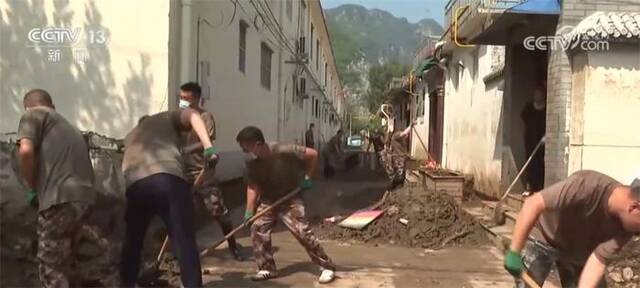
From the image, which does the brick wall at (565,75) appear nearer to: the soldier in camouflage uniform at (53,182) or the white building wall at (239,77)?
the white building wall at (239,77)

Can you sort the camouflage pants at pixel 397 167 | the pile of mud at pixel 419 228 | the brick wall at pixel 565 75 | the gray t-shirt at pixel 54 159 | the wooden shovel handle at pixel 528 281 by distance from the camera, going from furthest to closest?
the camouflage pants at pixel 397 167 < the pile of mud at pixel 419 228 < the brick wall at pixel 565 75 < the gray t-shirt at pixel 54 159 < the wooden shovel handle at pixel 528 281

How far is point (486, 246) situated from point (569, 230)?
14.9 ft

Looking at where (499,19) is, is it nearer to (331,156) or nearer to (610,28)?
(610,28)

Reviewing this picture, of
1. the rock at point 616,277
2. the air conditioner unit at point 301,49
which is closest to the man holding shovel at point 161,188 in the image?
the rock at point 616,277

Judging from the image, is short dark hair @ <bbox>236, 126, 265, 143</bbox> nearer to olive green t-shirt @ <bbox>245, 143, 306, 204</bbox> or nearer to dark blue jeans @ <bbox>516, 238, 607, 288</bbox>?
olive green t-shirt @ <bbox>245, 143, 306, 204</bbox>

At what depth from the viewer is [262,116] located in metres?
13.6

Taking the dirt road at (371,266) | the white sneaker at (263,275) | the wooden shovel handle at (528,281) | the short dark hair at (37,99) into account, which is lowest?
the dirt road at (371,266)

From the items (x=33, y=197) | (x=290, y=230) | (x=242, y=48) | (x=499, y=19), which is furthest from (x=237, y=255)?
(x=242, y=48)

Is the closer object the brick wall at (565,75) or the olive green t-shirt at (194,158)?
the olive green t-shirt at (194,158)

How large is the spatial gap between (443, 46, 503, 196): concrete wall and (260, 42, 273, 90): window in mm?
4261

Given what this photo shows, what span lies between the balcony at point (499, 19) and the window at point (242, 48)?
344 cm

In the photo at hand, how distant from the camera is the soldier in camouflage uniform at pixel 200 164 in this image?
Answer: 267 inches

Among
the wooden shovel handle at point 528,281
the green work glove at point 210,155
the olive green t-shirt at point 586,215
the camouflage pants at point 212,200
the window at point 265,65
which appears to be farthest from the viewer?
the window at point 265,65

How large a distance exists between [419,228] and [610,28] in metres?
3.23
